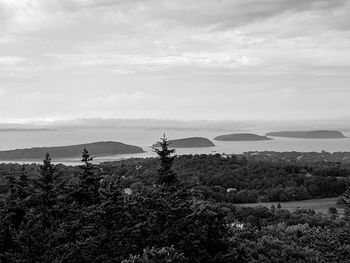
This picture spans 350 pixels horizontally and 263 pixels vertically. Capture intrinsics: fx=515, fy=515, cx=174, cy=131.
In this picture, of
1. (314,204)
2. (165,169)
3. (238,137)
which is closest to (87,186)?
(165,169)

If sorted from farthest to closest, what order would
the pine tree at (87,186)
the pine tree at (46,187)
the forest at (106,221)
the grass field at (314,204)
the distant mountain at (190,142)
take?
the distant mountain at (190,142)
the grass field at (314,204)
the pine tree at (87,186)
the pine tree at (46,187)
the forest at (106,221)

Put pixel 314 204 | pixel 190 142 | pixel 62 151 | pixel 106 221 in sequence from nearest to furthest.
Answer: pixel 106 221 → pixel 62 151 → pixel 314 204 → pixel 190 142

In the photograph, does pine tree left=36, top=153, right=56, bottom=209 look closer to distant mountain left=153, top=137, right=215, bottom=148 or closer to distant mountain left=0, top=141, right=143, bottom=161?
distant mountain left=0, top=141, right=143, bottom=161

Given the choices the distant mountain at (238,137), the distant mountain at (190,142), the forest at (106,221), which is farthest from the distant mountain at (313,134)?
the forest at (106,221)

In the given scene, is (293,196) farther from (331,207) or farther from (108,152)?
(108,152)

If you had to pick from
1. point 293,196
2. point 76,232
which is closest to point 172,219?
point 76,232

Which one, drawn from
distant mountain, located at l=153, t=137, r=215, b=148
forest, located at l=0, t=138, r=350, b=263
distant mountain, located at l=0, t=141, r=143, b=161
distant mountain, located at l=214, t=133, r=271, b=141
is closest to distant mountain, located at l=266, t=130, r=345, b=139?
distant mountain, located at l=214, t=133, r=271, b=141

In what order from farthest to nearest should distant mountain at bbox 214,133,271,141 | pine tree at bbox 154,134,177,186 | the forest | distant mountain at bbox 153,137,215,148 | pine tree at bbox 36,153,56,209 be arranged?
distant mountain at bbox 214,133,271,141, distant mountain at bbox 153,137,215,148, pine tree at bbox 154,134,177,186, pine tree at bbox 36,153,56,209, the forest

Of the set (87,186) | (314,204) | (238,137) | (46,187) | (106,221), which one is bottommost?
(314,204)

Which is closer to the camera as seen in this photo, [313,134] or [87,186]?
[87,186]

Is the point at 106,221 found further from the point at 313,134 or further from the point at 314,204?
the point at 313,134

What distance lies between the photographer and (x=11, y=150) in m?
45.3

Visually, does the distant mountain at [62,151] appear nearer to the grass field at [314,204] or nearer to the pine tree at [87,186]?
the grass field at [314,204]

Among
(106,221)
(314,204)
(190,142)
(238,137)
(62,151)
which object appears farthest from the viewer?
(238,137)
